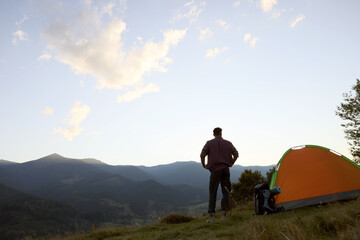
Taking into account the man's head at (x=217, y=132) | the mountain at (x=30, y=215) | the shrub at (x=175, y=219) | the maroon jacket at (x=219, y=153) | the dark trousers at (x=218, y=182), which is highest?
the man's head at (x=217, y=132)

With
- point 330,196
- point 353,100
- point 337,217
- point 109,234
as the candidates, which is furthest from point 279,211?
point 353,100

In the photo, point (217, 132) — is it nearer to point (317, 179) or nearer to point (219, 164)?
point (219, 164)

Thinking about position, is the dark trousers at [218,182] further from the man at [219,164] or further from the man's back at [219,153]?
the man's back at [219,153]

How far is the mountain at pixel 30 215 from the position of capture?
120 meters

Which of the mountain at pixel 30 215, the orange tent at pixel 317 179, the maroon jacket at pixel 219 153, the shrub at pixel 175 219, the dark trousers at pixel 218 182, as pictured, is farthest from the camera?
the mountain at pixel 30 215

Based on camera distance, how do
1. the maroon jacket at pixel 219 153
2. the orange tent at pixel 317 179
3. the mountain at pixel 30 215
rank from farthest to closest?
the mountain at pixel 30 215
the maroon jacket at pixel 219 153
the orange tent at pixel 317 179

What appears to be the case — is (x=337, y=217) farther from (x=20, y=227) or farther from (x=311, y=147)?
(x=20, y=227)

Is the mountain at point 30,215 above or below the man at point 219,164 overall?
below

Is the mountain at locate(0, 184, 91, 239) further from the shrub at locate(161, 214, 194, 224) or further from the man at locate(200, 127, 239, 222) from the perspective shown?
the man at locate(200, 127, 239, 222)

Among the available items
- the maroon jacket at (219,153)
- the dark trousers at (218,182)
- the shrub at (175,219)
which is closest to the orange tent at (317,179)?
the dark trousers at (218,182)

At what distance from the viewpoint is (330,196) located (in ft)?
22.9

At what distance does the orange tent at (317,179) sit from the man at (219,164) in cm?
163

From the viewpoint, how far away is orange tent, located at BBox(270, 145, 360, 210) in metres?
7.04

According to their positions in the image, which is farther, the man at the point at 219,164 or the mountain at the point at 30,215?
the mountain at the point at 30,215
